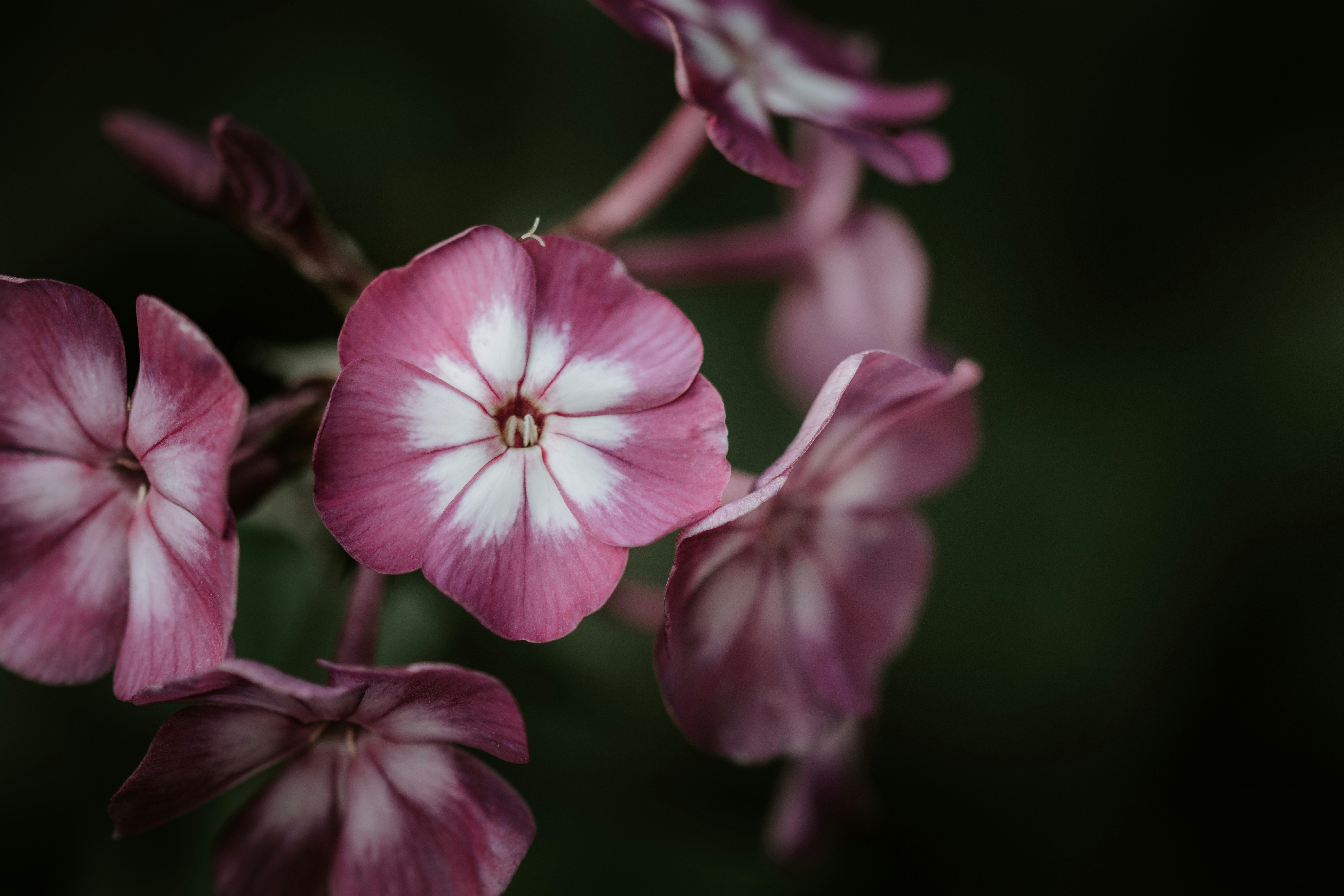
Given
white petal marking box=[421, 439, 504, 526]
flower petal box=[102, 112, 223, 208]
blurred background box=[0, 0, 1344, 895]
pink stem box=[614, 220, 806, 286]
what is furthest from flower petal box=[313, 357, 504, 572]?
blurred background box=[0, 0, 1344, 895]

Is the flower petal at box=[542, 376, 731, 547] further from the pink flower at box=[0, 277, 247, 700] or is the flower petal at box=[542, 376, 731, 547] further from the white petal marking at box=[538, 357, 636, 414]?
the pink flower at box=[0, 277, 247, 700]

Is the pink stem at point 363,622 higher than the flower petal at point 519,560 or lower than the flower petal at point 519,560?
lower

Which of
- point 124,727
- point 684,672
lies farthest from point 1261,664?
point 124,727

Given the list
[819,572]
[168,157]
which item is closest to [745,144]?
[819,572]

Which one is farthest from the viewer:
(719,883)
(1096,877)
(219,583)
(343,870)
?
(1096,877)

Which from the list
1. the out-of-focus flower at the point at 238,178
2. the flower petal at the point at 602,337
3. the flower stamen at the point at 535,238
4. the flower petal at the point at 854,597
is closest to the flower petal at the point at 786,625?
the flower petal at the point at 854,597

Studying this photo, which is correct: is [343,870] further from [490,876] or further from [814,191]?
[814,191]

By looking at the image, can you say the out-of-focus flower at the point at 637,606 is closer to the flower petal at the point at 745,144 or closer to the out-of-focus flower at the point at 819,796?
the out-of-focus flower at the point at 819,796

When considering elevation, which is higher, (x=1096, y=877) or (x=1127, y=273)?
(x=1127, y=273)
